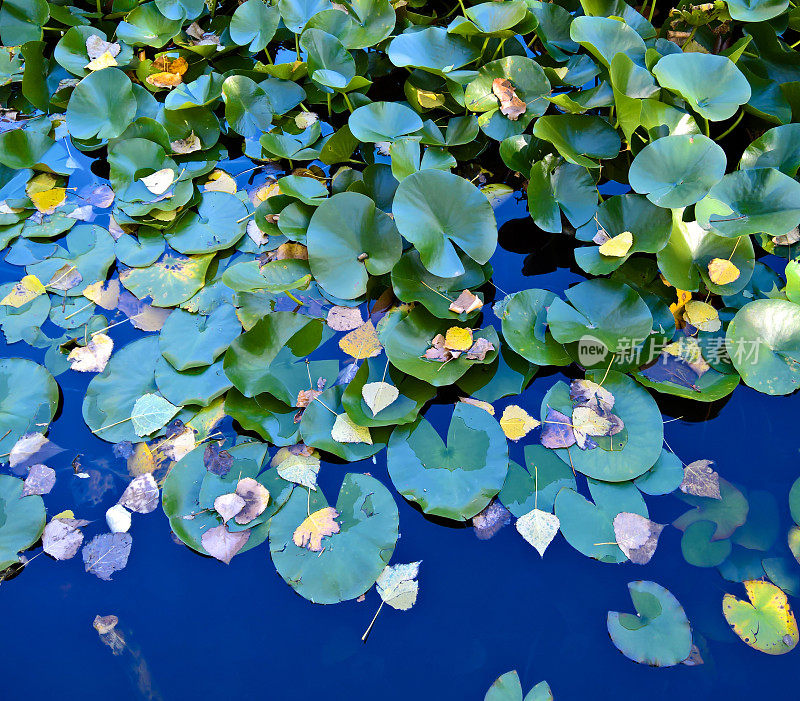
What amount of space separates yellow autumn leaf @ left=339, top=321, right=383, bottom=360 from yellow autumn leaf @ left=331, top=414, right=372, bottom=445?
200mm

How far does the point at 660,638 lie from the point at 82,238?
1.95 metres

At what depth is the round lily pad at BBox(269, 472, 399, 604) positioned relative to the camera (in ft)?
4.16

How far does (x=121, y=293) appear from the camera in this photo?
5.82ft

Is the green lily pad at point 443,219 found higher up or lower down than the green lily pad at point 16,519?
higher up

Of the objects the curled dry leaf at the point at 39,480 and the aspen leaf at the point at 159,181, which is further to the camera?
the aspen leaf at the point at 159,181

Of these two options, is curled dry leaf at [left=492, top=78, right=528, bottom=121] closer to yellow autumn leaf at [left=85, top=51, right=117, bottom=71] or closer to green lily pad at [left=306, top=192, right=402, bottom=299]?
green lily pad at [left=306, top=192, right=402, bottom=299]

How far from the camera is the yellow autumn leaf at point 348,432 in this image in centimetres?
142

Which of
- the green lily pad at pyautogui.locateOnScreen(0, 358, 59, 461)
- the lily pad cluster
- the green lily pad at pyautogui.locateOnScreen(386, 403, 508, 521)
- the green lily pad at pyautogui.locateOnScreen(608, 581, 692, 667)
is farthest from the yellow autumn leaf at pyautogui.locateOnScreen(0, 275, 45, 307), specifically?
the green lily pad at pyautogui.locateOnScreen(608, 581, 692, 667)

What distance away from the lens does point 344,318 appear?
65.2 inches

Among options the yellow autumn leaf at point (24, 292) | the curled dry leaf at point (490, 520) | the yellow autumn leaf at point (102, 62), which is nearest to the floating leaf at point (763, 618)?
the curled dry leaf at point (490, 520)

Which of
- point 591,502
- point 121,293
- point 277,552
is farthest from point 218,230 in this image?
point 591,502

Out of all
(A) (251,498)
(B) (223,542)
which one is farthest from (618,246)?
(B) (223,542)

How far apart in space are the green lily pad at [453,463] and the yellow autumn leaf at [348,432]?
0.07 metres

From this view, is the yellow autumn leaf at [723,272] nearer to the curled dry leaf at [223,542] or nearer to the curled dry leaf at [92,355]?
the curled dry leaf at [223,542]
